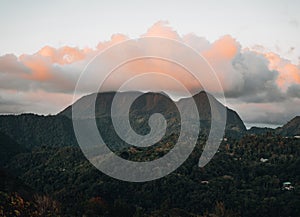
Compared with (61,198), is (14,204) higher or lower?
higher

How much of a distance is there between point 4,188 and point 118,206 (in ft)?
122

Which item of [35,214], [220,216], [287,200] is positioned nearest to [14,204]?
[35,214]

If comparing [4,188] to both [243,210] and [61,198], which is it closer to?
[61,198]

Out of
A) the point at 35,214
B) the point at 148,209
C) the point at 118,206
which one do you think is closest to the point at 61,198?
the point at 148,209

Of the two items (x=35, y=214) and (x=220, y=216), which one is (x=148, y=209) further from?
(x=35, y=214)

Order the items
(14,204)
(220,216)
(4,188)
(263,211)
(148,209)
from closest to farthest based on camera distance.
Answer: (14,204) → (4,188) → (220,216) → (263,211) → (148,209)

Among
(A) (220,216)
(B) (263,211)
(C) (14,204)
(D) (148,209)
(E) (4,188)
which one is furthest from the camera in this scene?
(D) (148,209)

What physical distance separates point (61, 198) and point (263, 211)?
9766 centimetres

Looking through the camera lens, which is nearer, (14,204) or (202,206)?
(14,204)

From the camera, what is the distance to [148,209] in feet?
642

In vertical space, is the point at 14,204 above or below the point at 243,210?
above

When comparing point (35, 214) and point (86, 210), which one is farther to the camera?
point (86, 210)

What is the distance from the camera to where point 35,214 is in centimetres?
5647

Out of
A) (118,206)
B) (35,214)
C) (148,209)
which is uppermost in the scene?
(35,214)
